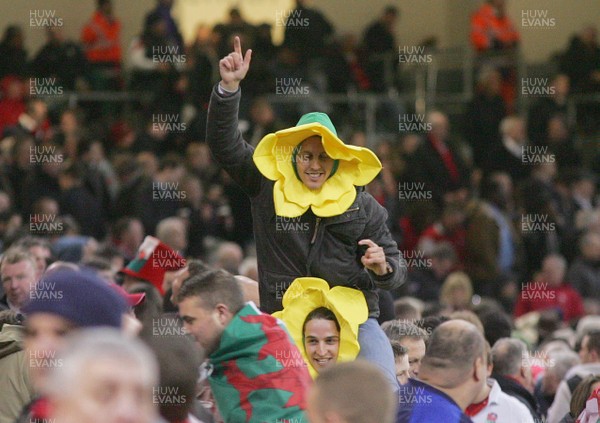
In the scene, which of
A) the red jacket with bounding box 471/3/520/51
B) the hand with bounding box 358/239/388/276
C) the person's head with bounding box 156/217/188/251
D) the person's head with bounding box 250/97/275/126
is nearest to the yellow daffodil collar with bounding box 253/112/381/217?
the hand with bounding box 358/239/388/276

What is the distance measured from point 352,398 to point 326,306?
2.81 metres

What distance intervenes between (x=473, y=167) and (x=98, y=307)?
14.2m

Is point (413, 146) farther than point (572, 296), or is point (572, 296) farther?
point (413, 146)

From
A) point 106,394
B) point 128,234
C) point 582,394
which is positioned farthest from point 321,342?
point 128,234

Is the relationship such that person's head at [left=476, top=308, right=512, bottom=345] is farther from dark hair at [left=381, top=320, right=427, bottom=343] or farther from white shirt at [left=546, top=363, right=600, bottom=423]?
dark hair at [left=381, top=320, right=427, bottom=343]

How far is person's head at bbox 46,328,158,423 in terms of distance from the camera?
331 centimetres

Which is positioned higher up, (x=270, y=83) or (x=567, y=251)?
(x=270, y=83)

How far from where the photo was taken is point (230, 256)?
11836 mm

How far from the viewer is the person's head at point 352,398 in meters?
3.97

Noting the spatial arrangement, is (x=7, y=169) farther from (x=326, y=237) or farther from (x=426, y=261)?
(x=326, y=237)

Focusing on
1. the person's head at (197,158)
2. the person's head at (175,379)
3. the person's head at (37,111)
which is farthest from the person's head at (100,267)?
the person's head at (197,158)

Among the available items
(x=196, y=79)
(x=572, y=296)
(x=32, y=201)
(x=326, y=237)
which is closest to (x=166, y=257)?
(x=326, y=237)

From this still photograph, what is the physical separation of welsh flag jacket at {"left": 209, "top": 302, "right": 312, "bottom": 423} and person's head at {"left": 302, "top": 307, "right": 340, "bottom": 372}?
1.23 meters

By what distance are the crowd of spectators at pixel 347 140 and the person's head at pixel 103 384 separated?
5.95 m
